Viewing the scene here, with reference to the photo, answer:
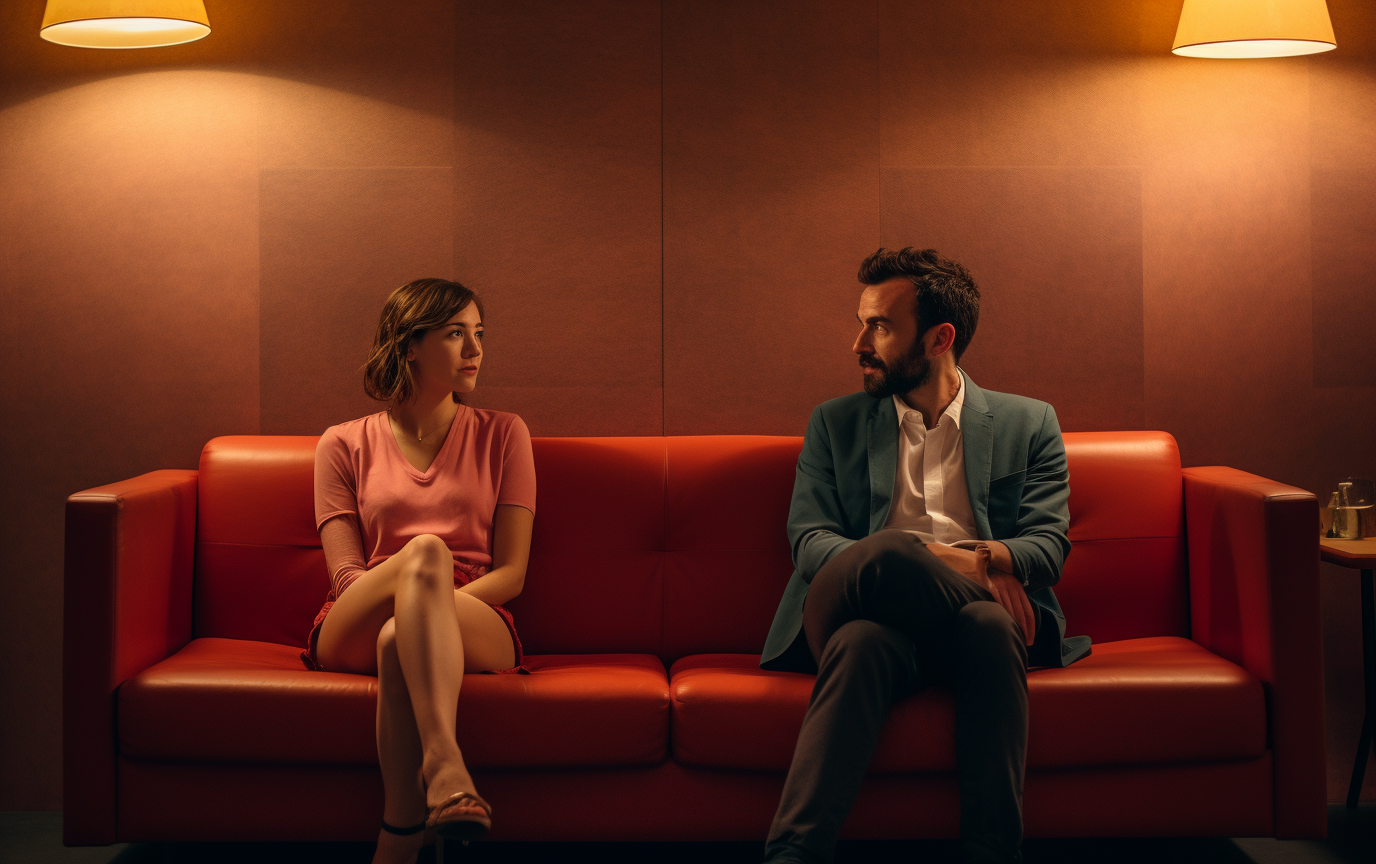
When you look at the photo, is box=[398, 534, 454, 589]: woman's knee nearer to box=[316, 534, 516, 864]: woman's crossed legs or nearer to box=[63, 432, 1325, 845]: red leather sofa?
box=[316, 534, 516, 864]: woman's crossed legs

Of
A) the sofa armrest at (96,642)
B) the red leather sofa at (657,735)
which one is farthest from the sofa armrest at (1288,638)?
the sofa armrest at (96,642)

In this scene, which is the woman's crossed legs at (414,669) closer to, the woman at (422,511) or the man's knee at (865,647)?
the woman at (422,511)

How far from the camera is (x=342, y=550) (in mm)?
2664

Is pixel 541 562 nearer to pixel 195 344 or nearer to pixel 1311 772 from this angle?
pixel 195 344

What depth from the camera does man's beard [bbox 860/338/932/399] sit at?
273 centimetres

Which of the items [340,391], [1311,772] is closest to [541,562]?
[340,391]

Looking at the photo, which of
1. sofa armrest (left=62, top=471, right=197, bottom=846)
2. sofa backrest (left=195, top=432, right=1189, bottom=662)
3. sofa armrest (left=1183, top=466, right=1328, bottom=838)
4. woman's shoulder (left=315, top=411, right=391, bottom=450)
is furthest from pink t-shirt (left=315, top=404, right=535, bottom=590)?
sofa armrest (left=1183, top=466, right=1328, bottom=838)

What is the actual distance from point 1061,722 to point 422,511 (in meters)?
1.51

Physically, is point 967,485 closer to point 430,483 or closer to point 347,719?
point 430,483

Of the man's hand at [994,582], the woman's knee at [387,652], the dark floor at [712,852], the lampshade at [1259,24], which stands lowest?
the dark floor at [712,852]

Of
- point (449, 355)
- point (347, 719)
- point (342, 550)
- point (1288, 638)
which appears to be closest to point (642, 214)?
point (449, 355)

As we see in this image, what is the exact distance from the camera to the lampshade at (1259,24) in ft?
9.68

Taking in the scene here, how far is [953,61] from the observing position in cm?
323

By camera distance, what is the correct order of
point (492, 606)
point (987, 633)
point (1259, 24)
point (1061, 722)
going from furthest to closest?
point (1259, 24) < point (492, 606) < point (1061, 722) < point (987, 633)
